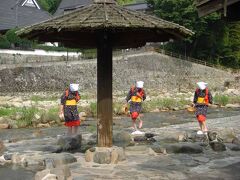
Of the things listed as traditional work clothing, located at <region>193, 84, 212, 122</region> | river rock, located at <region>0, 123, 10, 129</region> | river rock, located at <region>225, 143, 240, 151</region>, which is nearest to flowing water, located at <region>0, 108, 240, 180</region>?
river rock, located at <region>0, 123, 10, 129</region>

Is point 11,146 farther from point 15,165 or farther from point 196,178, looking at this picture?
point 196,178

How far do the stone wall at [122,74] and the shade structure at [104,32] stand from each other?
21.9 m

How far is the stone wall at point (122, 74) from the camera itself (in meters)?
31.6

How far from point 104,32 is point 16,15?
3344 cm

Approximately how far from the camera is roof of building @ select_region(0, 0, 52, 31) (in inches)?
1517

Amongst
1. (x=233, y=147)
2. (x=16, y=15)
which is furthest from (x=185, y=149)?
(x=16, y=15)

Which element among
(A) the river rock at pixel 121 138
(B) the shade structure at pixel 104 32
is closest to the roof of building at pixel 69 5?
(A) the river rock at pixel 121 138

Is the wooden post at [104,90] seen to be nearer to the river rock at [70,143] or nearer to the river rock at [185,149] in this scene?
the river rock at [70,143]

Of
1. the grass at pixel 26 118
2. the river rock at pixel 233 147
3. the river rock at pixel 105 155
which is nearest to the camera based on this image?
the river rock at pixel 105 155

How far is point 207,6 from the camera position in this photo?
7.58m

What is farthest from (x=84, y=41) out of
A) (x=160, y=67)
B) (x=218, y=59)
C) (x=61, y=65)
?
(x=218, y=59)

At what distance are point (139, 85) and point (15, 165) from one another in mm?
5340

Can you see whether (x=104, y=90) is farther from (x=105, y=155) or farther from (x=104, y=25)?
(x=104, y=25)

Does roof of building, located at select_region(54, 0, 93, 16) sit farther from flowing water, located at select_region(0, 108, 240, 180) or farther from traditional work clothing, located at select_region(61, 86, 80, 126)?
traditional work clothing, located at select_region(61, 86, 80, 126)
